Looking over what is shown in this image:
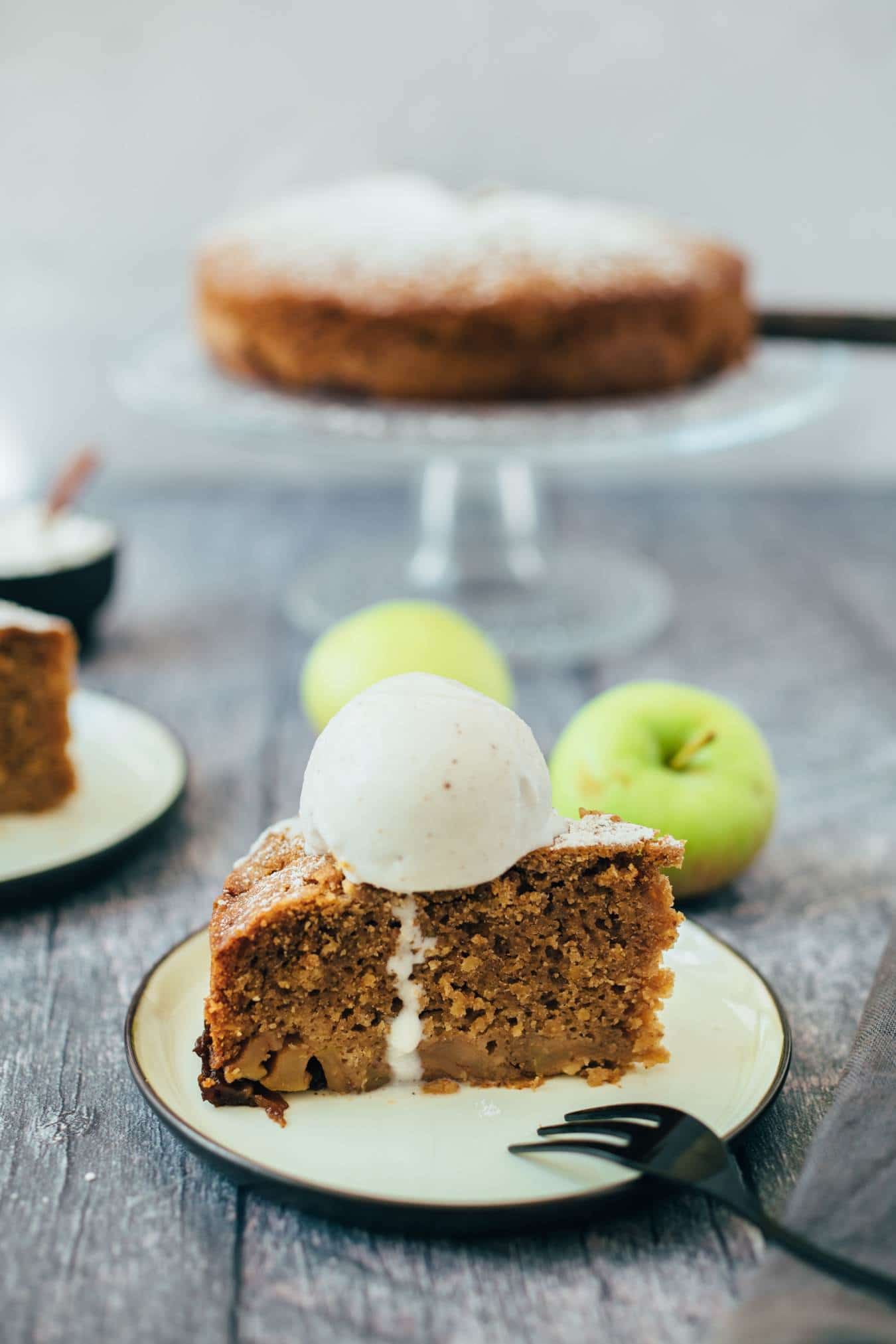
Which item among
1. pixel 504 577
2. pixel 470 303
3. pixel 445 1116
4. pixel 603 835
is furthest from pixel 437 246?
pixel 445 1116

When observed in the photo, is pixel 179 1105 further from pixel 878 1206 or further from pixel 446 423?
pixel 446 423

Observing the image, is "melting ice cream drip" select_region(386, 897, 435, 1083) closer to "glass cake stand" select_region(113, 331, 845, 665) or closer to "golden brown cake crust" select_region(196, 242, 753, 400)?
"glass cake stand" select_region(113, 331, 845, 665)

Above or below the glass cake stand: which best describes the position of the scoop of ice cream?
above

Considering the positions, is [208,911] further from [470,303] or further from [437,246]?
[437,246]

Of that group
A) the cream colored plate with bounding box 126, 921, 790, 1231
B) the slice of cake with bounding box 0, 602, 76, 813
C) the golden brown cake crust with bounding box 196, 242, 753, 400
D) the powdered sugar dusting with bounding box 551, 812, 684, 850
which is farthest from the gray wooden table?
the golden brown cake crust with bounding box 196, 242, 753, 400

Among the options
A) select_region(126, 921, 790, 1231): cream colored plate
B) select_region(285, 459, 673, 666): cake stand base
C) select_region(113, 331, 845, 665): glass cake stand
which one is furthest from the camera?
select_region(285, 459, 673, 666): cake stand base

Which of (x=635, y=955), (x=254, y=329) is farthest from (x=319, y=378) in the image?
(x=635, y=955)
